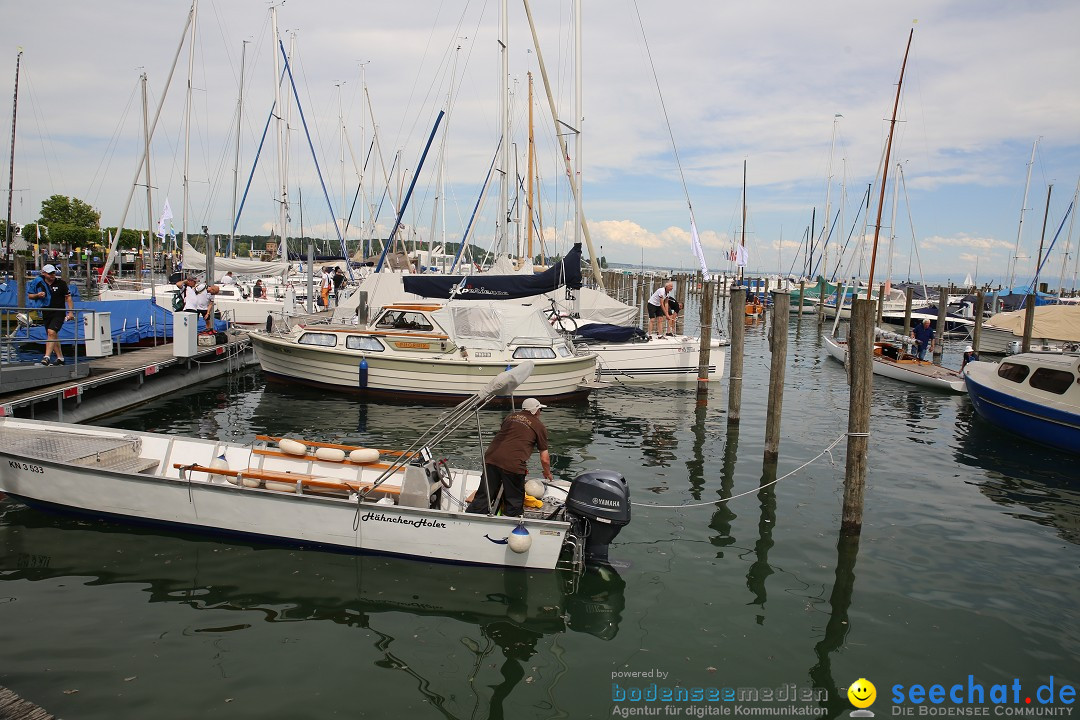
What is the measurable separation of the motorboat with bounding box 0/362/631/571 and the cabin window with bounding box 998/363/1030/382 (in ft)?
41.8

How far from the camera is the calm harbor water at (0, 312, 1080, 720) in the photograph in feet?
18.8

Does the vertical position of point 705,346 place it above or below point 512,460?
above

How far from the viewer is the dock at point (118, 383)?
39.7ft

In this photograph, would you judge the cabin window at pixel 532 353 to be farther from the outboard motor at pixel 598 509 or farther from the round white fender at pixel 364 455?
the outboard motor at pixel 598 509

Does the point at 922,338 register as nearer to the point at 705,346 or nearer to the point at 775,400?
the point at 705,346

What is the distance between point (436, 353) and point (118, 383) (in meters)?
7.15

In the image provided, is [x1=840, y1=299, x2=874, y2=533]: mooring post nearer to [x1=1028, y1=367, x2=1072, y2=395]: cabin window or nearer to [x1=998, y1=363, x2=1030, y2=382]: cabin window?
[x1=1028, y1=367, x2=1072, y2=395]: cabin window

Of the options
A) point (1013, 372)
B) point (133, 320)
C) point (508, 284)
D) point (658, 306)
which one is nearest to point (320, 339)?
point (508, 284)

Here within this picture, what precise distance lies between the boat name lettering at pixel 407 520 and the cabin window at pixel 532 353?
9466 millimetres

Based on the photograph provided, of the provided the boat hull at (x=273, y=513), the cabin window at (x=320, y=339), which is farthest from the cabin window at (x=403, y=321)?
the boat hull at (x=273, y=513)

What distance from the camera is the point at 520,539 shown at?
7355 millimetres

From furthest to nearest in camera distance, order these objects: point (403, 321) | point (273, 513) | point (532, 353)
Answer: point (403, 321) → point (532, 353) → point (273, 513)

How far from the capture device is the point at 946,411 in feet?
58.4

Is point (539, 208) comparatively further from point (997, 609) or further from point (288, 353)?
point (997, 609)
